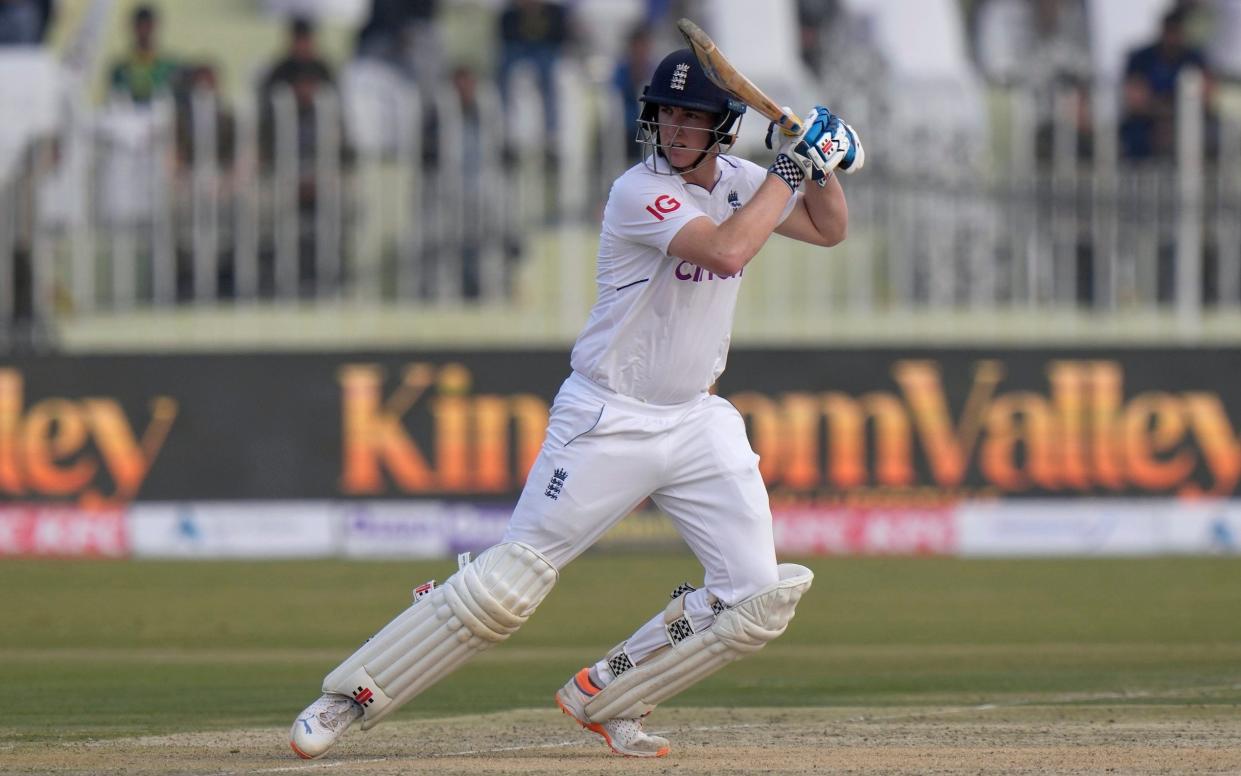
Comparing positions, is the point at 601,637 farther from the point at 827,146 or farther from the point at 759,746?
the point at 827,146

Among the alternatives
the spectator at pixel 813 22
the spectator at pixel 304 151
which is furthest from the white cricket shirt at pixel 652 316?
the spectator at pixel 813 22

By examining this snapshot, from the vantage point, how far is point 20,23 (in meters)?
16.2

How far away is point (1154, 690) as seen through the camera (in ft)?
→ 25.1

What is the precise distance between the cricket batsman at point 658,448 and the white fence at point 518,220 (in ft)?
28.9

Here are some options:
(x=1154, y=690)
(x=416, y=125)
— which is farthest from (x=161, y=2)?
(x=1154, y=690)

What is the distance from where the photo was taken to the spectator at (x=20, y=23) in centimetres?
1602

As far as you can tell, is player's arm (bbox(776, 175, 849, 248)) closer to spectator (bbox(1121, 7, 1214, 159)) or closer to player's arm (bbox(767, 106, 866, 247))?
player's arm (bbox(767, 106, 866, 247))

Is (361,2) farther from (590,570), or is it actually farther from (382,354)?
(590,570)

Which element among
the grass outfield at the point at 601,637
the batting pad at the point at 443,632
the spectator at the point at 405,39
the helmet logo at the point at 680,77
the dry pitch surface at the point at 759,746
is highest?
the spectator at the point at 405,39

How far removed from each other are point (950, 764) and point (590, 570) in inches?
321

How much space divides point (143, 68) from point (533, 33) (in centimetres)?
303

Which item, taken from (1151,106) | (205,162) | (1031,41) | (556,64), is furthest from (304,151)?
(1031,41)

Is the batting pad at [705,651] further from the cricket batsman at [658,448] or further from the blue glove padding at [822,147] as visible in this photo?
the blue glove padding at [822,147]

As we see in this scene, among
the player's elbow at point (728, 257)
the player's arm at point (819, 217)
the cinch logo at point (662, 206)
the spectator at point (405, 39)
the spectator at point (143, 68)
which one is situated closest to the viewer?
the player's elbow at point (728, 257)
